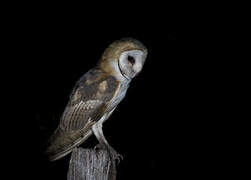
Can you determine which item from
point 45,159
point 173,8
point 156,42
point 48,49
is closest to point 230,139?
point 156,42

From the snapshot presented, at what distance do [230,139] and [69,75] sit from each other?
3811 mm

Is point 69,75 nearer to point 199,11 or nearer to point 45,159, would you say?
point 199,11

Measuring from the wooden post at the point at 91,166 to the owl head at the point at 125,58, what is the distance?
89cm

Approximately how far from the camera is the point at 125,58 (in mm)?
Result: 2789

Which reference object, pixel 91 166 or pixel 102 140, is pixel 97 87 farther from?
pixel 91 166

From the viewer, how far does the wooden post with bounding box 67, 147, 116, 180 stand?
2082 millimetres

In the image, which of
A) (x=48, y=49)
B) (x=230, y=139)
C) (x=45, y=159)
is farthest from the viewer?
(x=48, y=49)

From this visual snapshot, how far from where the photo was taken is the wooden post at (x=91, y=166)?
2.08m

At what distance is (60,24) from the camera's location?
25.1ft

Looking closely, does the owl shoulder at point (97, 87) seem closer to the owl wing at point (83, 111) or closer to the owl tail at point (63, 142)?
the owl wing at point (83, 111)

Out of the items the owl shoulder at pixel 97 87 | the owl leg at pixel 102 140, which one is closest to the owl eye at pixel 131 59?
the owl shoulder at pixel 97 87

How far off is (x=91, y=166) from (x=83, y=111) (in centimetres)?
80

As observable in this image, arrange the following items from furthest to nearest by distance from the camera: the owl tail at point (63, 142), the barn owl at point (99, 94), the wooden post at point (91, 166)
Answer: the barn owl at point (99, 94)
the owl tail at point (63, 142)
the wooden post at point (91, 166)

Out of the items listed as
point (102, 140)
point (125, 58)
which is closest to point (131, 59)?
point (125, 58)
